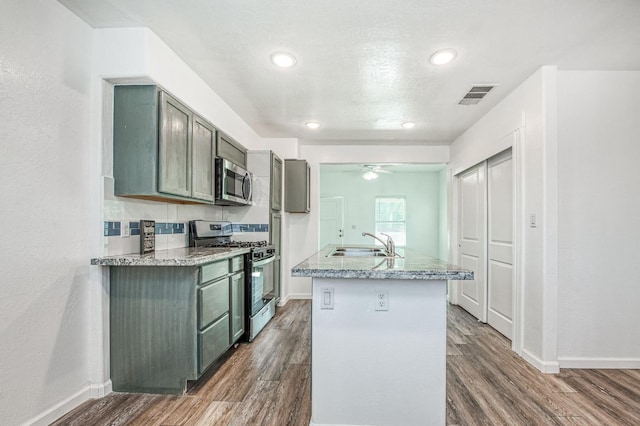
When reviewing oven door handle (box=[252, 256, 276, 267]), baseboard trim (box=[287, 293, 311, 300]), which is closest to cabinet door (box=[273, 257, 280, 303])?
oven door handle (box=[252, 256, 276, 267])

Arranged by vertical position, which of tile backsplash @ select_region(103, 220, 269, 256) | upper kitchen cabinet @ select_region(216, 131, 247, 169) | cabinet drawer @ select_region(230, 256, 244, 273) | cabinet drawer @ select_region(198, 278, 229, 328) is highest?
upper kitchen cabinet @ select_region(216, 131, 247, 169)

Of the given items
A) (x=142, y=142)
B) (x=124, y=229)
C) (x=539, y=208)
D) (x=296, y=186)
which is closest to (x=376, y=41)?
(x=142, y=142)

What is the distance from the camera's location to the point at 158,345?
2244 millimetres

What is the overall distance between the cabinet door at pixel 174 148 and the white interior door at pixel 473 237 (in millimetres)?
3191

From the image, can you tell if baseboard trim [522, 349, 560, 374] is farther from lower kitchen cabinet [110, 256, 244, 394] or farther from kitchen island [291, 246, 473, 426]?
lower kitchen cabinet [110, 256, 244, 394]

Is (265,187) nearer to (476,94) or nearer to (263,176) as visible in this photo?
(263,176)

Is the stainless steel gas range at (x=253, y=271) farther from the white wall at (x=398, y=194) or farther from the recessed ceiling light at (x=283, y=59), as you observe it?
the white wall at (x=398, y=194)

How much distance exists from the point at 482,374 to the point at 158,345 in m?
2.42

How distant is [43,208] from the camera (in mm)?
1870

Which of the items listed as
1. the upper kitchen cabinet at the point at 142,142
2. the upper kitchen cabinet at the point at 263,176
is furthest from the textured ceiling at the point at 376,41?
the upper kitchen cabinet at the point at 263,176

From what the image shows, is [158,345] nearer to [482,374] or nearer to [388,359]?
[388,359]

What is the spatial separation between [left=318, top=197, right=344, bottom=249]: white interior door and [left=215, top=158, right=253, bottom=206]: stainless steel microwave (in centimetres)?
394

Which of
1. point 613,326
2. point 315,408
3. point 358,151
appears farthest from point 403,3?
point 358,151

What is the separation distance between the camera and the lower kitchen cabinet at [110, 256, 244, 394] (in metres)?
2.23
